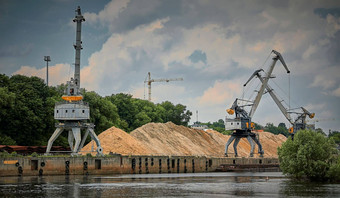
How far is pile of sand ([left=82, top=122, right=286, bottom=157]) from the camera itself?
319ft

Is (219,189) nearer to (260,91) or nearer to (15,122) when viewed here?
(15,122)

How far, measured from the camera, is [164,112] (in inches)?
6826

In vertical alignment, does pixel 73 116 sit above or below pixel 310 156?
above

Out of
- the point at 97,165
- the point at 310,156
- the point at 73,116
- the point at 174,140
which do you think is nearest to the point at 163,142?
the point at 174,140

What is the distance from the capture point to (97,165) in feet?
271

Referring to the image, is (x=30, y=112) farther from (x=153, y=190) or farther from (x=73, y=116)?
(x=153, y=190)

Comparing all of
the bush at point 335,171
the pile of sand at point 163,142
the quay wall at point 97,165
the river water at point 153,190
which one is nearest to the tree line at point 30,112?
the pile of sand at point 163,142

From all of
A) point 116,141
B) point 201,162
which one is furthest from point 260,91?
point 116,141

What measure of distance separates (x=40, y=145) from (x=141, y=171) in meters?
19.5

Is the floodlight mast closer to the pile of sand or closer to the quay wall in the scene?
the pile of sand

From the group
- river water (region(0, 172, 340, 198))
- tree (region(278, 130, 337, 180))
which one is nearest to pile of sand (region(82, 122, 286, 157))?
river water (region(0, 172, 340, 198))

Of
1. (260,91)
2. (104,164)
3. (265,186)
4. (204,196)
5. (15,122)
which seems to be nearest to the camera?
(204,196)

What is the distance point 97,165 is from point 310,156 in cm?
3348

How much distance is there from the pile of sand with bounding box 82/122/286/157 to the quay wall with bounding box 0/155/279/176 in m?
6.50
